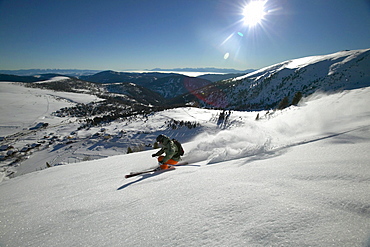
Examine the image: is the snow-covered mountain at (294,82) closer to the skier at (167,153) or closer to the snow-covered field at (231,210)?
the skier at (167,153)

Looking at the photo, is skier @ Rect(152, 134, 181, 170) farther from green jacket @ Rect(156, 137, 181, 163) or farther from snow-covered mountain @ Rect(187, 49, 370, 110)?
snow-covered mountain @ Rect(187, 49, 370, 110)

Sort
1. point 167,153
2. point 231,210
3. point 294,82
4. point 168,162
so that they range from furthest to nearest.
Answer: point 294,82 < point 168,162 < point 167,153 < point 231,210

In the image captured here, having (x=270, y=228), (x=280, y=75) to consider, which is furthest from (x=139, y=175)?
(x=280, y=75)

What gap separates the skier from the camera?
479 centimetres

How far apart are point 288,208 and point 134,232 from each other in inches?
59.7

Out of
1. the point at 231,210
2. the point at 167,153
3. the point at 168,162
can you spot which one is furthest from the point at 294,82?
the point at 231,210

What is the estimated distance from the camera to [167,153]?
4.81 metres

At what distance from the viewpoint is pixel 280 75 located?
76.1 metres

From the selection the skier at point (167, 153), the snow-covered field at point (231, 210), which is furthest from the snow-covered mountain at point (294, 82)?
the snow-covered field at point (231, 210)

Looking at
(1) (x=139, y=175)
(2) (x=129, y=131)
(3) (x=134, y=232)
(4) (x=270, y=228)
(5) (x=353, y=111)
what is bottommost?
(2) (x=129, y=131)

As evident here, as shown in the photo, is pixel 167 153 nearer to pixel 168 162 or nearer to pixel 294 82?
pixel 168 162

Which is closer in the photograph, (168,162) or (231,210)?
(231,210)

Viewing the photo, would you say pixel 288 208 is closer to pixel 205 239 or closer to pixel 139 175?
pixel 205 239

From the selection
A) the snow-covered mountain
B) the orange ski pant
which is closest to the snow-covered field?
the orange ski pant
